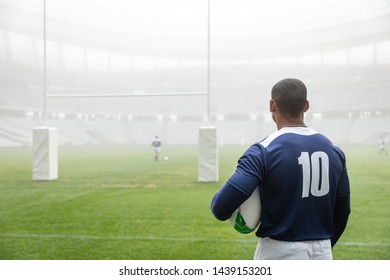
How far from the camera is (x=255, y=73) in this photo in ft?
82.4

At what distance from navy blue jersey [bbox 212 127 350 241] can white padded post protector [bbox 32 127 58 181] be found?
22.0ft

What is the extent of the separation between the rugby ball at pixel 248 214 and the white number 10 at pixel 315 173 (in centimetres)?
15

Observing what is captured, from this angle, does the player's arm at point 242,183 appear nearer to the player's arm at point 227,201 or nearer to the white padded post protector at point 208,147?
the player's arm at point 227,201

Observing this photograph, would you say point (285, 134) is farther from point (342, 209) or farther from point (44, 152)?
point (44, 152)

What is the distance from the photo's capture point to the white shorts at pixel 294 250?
1275 millimetres

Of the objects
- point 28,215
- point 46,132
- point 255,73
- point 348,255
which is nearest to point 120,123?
point 255,73

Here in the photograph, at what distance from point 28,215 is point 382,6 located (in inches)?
551

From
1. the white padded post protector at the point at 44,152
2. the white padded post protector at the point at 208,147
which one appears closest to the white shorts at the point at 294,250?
the white padded post protector at the point at 208,147

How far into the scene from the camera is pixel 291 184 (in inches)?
46.9

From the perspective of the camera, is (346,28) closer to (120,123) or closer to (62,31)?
(62,31)

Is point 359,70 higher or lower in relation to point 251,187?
higher

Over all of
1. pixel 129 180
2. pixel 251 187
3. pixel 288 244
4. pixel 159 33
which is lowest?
pixel 129 180

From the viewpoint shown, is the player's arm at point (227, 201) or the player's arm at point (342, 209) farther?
the player's arm at point (342, 209)

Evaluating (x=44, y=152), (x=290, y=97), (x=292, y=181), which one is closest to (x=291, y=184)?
(x=292, y=181)
